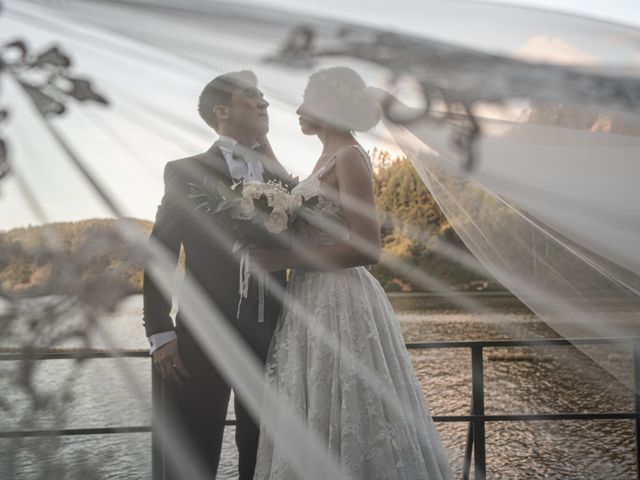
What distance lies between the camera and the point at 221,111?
6.64 feet

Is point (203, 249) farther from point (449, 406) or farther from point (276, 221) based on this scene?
point (449, 406)

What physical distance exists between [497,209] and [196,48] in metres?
1.16

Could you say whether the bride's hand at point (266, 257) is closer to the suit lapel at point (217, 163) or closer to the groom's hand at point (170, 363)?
the suit lapel at point (217, 163)

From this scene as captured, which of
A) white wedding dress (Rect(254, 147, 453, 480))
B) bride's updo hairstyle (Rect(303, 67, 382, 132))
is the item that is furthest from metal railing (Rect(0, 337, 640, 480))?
bride's updo hairstyle (Rect(303, 67, 382, 132))

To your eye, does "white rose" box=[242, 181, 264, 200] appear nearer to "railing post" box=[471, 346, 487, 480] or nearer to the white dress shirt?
the white dress shirt

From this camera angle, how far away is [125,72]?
5.30 feet

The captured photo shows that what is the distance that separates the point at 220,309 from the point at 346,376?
53 cm

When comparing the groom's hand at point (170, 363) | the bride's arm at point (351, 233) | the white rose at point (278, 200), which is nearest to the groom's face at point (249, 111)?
the white rose at point (278, 200)

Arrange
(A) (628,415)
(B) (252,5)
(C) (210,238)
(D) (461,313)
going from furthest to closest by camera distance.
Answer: (D) (461,313)
(A) (628,415)
(C) (210,238)
(B) (252,5)

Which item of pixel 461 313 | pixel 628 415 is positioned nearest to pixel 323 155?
pixel 628 415

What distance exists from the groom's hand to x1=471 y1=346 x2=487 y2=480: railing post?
1271mm

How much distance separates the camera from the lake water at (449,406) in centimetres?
111

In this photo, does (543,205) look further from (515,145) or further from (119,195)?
(119,195)

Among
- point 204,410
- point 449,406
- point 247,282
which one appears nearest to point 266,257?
point 247,282
